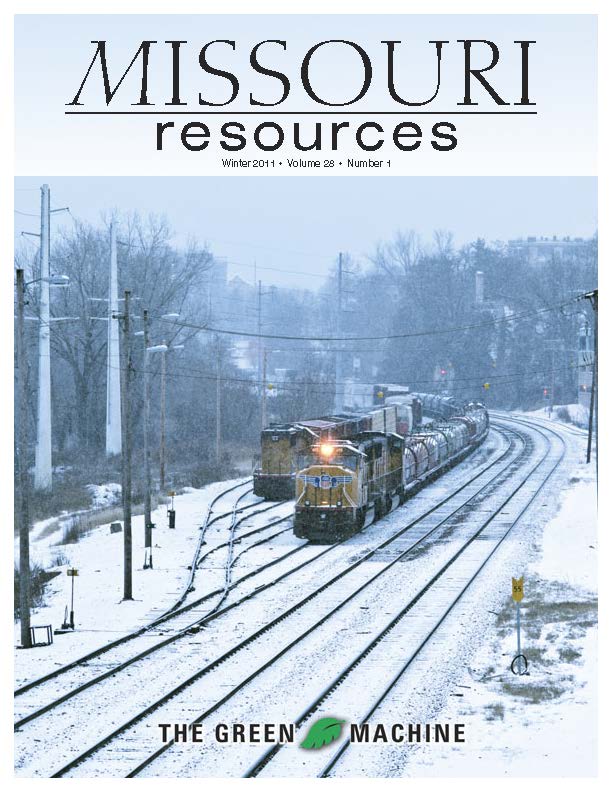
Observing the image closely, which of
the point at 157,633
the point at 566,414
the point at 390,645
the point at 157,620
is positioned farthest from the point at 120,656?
the point at 566,414

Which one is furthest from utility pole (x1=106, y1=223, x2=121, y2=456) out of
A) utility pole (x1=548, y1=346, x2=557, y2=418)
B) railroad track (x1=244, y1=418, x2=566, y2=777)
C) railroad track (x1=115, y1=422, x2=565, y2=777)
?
utility pole (x1=548, y1=346, x2=557, y2=418)

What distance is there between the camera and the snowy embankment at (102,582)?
76.8ft

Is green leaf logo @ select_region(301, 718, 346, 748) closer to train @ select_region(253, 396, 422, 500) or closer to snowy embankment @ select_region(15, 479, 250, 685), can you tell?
snowy embankment @ select_region(15, 479, 250, 685)

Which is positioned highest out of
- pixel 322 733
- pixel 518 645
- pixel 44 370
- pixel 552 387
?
pixel 44 370

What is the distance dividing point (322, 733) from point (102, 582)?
1622 centimetres

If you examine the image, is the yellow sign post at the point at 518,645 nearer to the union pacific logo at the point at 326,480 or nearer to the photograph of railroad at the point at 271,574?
the photograph of railroad at the point at 271,574

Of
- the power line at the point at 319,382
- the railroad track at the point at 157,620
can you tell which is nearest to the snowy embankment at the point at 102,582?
the railroad track at the point at 157,620

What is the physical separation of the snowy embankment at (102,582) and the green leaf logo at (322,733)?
269 inches

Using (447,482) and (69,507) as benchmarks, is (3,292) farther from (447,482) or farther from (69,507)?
(447,482)

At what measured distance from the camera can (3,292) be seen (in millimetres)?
16422

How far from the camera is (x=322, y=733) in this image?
16391 millimetres

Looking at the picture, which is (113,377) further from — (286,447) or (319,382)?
(319,382)

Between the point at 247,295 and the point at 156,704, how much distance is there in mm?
167996

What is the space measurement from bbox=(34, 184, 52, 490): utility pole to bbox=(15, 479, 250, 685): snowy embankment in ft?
10.1
